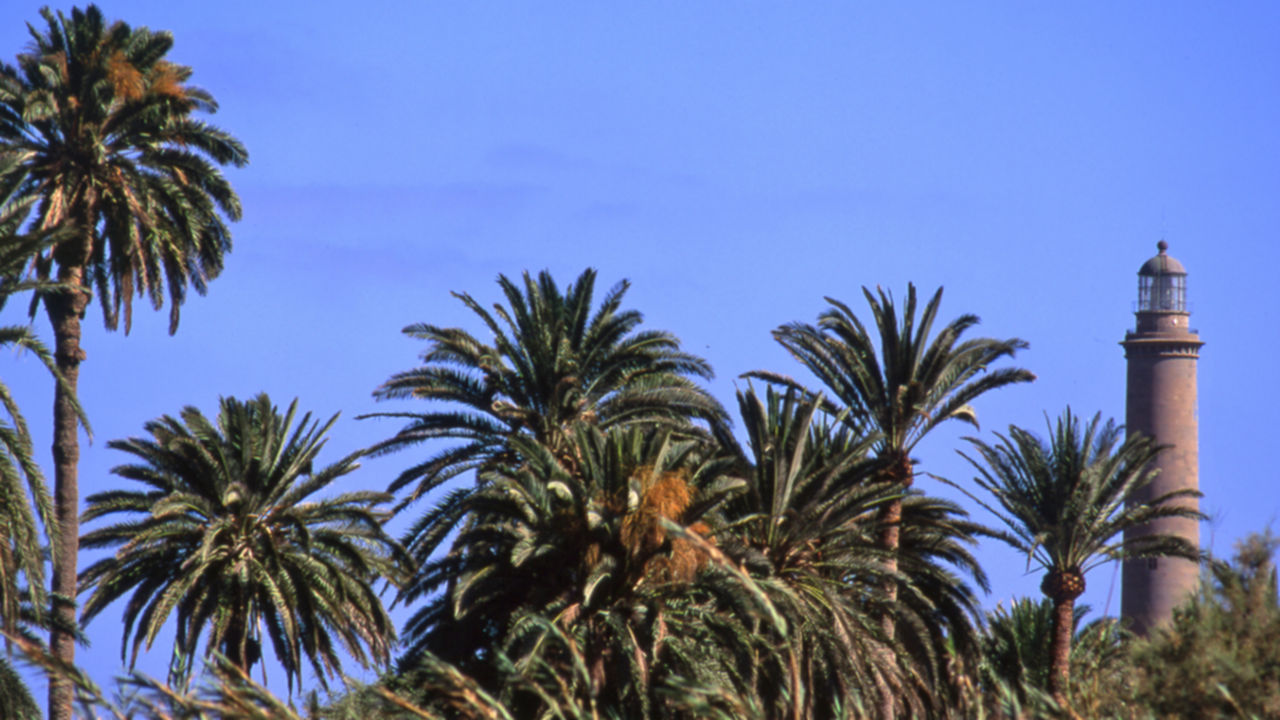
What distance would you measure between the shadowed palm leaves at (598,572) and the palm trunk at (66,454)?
729cm

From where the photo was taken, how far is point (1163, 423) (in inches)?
2672

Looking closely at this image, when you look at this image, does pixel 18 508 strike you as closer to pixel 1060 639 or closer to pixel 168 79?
pixel 168 79

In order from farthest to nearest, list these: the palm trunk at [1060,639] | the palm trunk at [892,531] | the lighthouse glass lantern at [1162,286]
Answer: the lighthouse glass lantern at [1162,286] < the palm trunk at [1060,639] < the palm trunk at [892,531]

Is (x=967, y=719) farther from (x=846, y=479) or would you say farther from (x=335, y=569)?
(x=335, y=569)

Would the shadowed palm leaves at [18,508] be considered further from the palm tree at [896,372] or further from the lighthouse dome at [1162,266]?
the lighthouse dome at [1162,266]

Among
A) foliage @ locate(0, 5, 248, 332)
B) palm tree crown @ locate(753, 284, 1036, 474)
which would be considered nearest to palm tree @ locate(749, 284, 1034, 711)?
palm tree crown @ locate(753, 284, 1036, 474)

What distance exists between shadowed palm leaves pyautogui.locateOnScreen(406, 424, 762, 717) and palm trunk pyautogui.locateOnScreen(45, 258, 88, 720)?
729cm

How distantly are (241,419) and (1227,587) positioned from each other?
23275mm

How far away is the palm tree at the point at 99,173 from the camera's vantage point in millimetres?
33812

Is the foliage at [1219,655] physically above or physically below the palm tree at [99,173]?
below

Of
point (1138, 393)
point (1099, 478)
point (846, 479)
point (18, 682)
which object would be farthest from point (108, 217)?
point (1138, 393)

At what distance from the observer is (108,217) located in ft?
115

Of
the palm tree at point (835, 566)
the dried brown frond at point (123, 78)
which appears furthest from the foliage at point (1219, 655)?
the dried brown frond at point (123, 78)

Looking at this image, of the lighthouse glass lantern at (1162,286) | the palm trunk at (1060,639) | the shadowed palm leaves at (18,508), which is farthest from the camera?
the lighthouse glass lantern at (1162,286)
